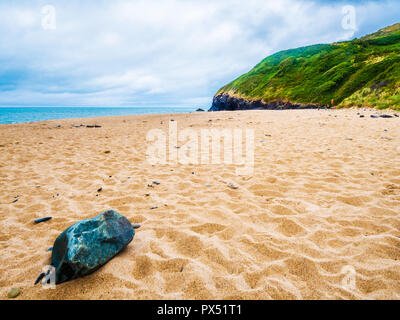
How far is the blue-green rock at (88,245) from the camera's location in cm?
215

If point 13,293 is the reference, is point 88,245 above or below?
above

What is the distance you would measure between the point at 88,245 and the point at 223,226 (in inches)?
74.0

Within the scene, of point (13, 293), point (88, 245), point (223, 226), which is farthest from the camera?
point (223, 226)

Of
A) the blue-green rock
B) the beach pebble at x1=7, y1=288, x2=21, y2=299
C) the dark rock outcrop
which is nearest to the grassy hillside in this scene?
the dark rock outcrop

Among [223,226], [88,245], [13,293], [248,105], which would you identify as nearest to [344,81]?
[248,105]

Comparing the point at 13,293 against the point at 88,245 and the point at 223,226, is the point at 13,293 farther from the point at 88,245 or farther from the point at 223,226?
the point at 223,226

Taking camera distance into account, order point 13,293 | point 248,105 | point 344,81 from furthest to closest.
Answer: point 248,105 → point 344,81 → point 13,293

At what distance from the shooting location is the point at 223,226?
3.12 meters

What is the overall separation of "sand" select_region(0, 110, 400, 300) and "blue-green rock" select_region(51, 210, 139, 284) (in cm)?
12

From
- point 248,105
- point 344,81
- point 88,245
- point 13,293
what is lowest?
point 13,293

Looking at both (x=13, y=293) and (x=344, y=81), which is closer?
(x=13, y=293)

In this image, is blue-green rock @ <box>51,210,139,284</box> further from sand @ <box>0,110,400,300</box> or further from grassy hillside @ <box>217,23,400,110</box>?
grassy hillside @ <box>217,23,400,110</box>

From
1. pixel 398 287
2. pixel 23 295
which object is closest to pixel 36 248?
pixel 23 295
